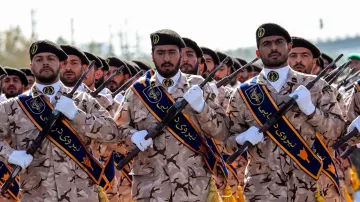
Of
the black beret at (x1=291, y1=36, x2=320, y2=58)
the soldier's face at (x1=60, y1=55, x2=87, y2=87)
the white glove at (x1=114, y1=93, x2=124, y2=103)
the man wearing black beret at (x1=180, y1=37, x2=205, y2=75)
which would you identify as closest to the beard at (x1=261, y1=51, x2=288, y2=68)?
the black beret at (x1=291, y1=36, x2=320, y2=58)

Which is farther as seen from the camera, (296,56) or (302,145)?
(296,56)

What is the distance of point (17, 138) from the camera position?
411 inches

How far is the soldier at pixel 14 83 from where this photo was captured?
15.4 meters

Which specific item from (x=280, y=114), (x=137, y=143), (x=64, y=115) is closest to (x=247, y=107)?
(x=280, y=114)

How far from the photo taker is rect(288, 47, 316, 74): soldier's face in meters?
12.3

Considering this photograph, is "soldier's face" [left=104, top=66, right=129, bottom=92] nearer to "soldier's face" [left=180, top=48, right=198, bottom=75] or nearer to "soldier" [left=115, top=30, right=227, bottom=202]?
"soldier's face" [left=180, top=48, right=198, bottom=75]

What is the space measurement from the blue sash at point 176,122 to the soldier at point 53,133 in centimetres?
41

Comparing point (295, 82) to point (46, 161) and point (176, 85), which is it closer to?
point (176, 85)

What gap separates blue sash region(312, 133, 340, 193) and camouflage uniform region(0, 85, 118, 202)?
219cm

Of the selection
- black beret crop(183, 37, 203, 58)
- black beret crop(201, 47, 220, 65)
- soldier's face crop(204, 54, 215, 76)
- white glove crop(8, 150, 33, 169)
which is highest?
black beret crop(183, 37, 203, 58)

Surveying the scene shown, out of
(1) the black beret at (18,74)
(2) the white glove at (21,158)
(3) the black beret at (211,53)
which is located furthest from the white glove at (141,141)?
(1) the black beret at (18,74)

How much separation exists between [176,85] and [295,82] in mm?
1169

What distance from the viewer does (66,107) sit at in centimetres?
1020

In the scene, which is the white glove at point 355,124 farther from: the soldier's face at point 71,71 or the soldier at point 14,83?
the soldier at point 14,83
